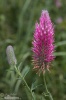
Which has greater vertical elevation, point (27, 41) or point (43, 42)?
point (27, 41)

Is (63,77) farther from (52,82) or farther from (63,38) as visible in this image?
(63,38)

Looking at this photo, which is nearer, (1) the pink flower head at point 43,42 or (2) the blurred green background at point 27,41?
(1) the pink flower head at point 43,42

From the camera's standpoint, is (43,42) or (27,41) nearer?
(43,42)

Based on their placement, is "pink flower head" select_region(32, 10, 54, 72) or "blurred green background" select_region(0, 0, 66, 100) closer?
"pink flower head" select_region(32, 10, 54, 72)

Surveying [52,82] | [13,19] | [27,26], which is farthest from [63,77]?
[13,19]
